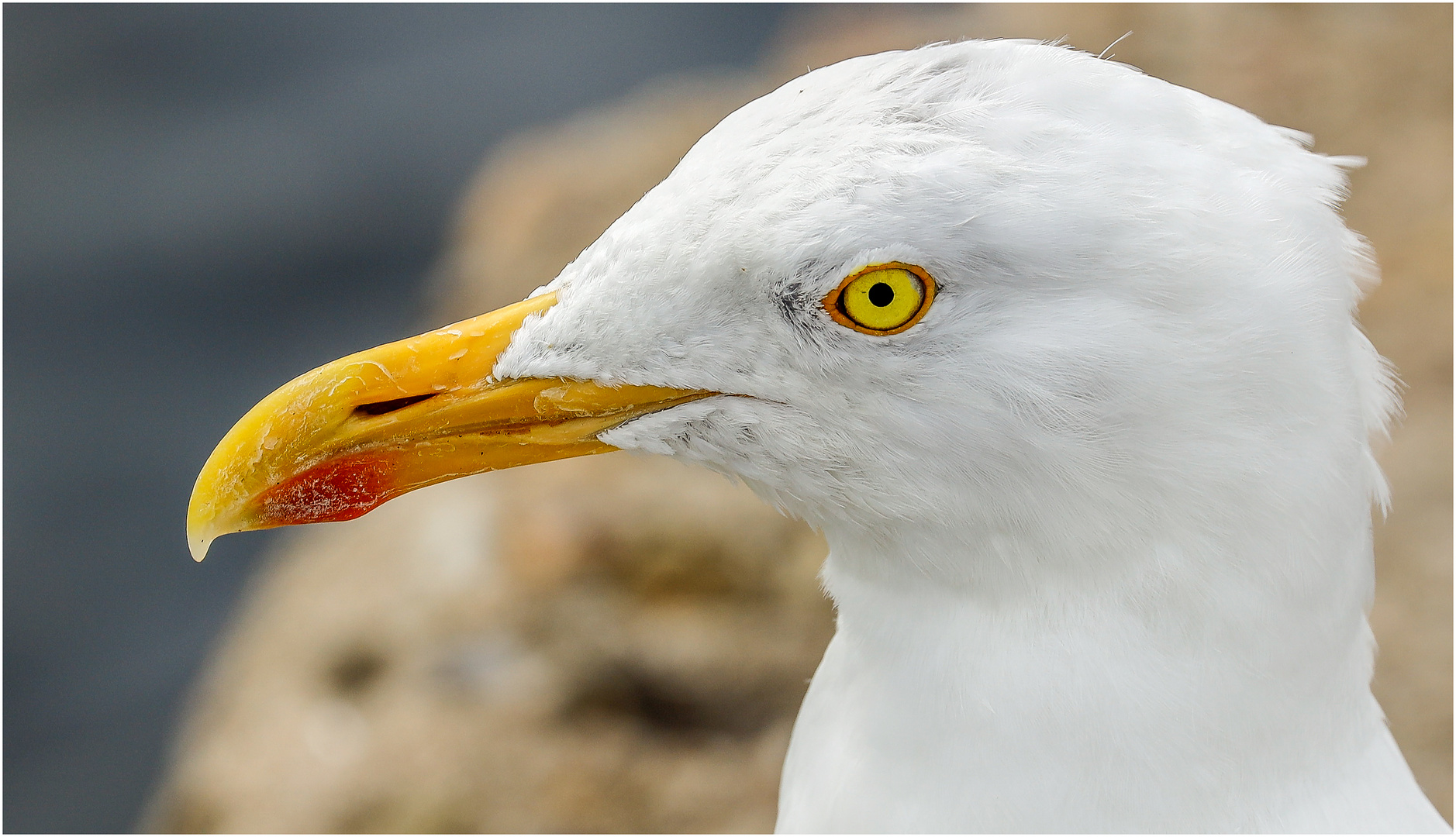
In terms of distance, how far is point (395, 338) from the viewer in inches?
350

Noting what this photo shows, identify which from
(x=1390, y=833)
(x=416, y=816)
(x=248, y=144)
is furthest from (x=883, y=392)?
(x=248, y=144)

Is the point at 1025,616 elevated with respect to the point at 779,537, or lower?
lower

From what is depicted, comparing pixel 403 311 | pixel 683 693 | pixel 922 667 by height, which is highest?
pixel 403 311

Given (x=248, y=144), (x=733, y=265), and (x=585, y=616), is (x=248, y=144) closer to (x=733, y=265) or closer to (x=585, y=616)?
(x=585, y=616)

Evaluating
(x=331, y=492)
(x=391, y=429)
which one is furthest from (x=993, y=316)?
(x=331, y=492)

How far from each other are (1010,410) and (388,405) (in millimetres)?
1150

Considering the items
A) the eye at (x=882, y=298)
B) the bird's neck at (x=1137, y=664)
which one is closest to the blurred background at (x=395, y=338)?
the bird's neck at (x=1137, y=664)

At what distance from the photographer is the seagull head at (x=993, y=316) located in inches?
73.0

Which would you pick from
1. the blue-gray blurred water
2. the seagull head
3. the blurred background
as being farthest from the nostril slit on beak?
the blue-gray blurred water

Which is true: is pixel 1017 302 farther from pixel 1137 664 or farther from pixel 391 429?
pixel 391 429

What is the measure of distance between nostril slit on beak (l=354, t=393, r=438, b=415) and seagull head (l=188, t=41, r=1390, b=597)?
16 centimetres

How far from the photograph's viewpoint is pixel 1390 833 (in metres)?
2.28

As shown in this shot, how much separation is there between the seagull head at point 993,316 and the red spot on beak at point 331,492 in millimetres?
288

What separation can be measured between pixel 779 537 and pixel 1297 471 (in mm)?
3194
